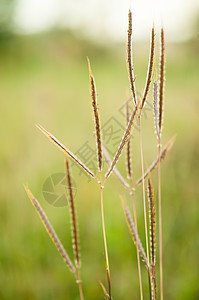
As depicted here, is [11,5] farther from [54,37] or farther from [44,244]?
[44,244]

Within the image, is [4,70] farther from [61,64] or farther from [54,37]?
[54,37]

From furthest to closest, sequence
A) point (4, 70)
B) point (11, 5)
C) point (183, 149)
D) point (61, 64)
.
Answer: point (11, 5) → point (61, 64) → point (4, 70) → point (183, 149)

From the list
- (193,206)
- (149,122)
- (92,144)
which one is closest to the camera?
(193,206)

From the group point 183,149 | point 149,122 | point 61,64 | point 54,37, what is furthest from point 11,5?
point 183,149

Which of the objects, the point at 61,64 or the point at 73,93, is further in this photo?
the point at 61,64

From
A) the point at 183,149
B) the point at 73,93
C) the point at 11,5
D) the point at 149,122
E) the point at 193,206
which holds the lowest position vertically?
the point at 193,206

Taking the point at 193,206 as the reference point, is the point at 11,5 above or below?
above

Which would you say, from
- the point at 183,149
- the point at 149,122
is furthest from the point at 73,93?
the point at 183,149

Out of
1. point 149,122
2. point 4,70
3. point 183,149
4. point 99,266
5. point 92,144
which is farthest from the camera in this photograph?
point 4,70

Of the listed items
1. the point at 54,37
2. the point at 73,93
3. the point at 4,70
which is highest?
the point at 54,37
